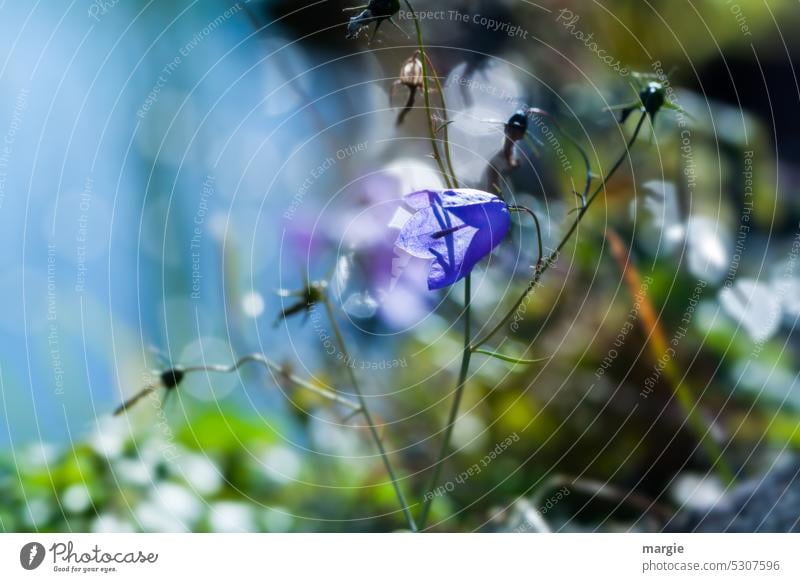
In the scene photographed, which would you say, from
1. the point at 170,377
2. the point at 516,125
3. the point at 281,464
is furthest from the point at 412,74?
the point at 281,464

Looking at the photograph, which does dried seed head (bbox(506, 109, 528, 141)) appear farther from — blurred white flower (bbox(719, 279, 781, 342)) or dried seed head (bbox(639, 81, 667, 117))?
blurred white flower (bbox(719, 279, 781, 342))

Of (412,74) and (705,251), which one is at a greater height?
(412,74)

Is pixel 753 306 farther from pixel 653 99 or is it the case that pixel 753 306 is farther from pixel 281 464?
pixel 281 464

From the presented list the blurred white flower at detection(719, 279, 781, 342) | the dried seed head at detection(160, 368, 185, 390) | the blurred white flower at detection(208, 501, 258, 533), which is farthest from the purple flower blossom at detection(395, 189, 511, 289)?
the blurred white flower at detection(719, 279, 781, 342)

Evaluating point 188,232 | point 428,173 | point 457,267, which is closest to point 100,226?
point 188,232
